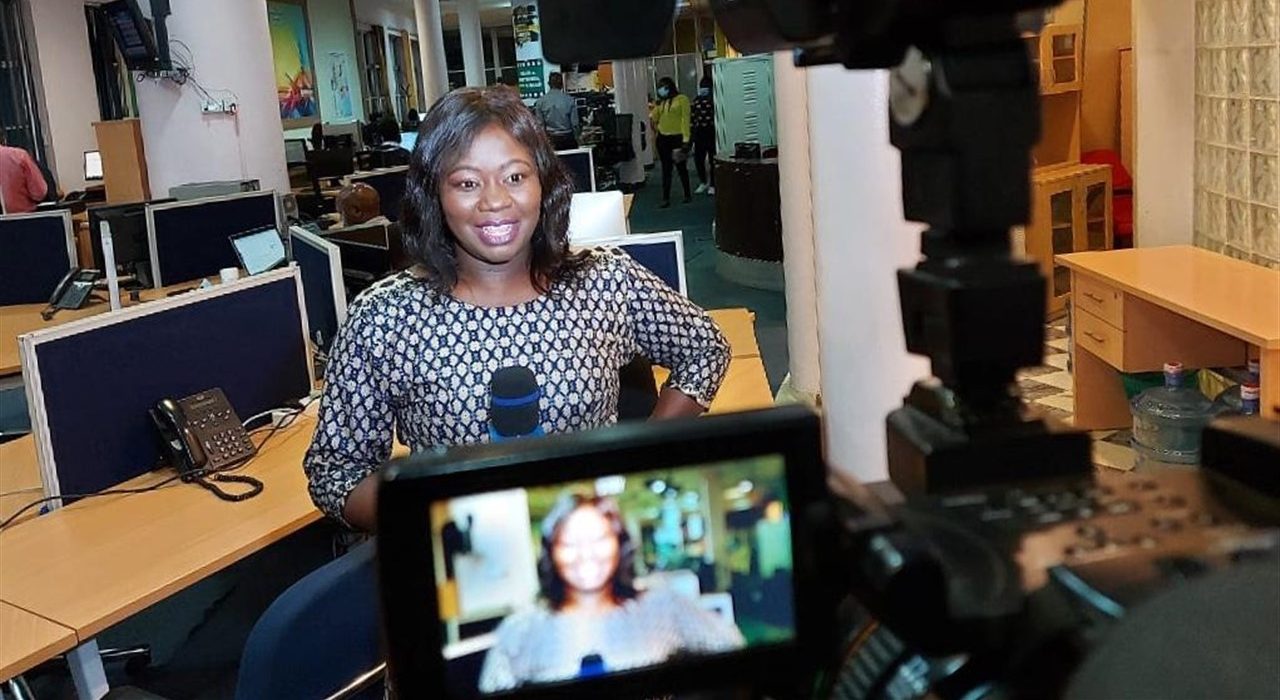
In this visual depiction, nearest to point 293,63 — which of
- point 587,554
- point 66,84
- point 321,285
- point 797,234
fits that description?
point 66,84

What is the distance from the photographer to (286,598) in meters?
1.69

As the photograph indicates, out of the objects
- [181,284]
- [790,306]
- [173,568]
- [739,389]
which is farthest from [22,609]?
[790,306]

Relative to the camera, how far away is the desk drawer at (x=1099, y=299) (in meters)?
4.15

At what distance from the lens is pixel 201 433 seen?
108 inches

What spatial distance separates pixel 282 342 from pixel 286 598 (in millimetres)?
1497

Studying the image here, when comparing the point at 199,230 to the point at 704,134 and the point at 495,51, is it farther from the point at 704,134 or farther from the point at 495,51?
the point at 495,51

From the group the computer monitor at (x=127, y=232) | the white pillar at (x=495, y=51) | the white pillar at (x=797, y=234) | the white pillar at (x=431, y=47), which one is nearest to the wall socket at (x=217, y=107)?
the computer monitor at (x=127, y=232)

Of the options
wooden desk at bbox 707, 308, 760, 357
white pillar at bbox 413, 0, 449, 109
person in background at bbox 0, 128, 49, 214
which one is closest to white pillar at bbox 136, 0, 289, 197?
person in background at bbox 0, 128, 49, 214

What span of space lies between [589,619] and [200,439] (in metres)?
2.32

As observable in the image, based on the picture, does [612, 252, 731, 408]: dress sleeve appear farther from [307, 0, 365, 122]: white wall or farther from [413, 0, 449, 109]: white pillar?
[413, 0, 449, 109]: white pillar

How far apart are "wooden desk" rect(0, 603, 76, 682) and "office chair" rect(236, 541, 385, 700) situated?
40 cm

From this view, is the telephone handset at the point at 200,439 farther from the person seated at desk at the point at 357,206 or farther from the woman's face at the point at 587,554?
the woman's face at the point at 587,554

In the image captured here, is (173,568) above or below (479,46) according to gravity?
below

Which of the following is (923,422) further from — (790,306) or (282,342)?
(790,306)
